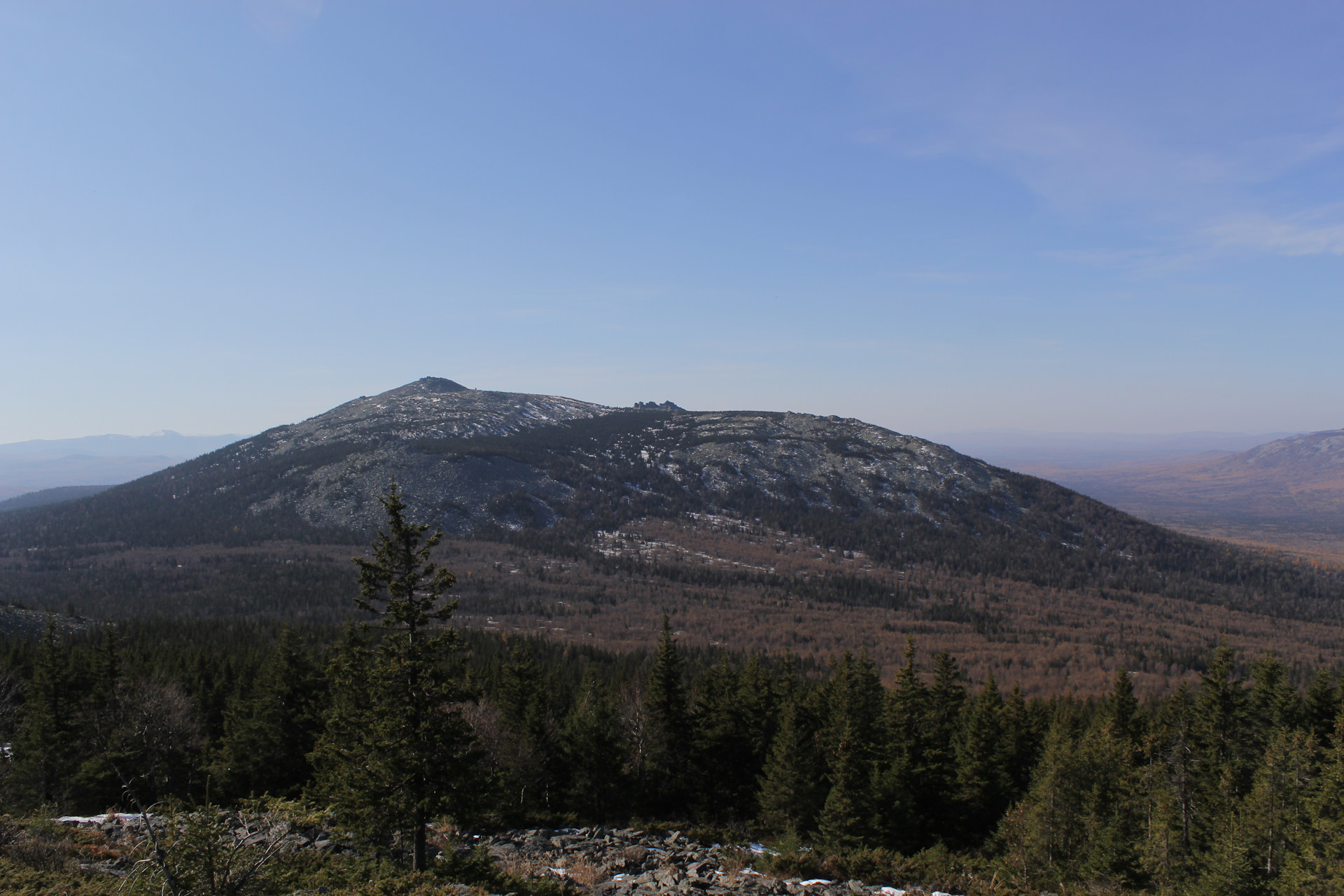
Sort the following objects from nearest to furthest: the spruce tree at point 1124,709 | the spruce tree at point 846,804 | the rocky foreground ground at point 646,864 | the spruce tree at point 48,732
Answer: the rocky foreground ground at point 646,864 < the spruce tree at point 846,804 < the spruce tree at point 48,732 < the spruce tree at point 1124,709

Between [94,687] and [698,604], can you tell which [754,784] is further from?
[698,604]

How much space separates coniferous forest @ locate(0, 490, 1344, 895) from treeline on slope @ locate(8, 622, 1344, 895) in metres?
0.18

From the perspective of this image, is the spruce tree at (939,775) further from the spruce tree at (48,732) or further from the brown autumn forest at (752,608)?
the spruce tree at (48,732)

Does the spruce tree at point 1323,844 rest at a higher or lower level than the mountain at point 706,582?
higher

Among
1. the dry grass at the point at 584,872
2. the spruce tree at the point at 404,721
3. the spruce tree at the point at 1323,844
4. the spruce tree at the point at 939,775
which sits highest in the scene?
the spruce tree at the point at 404,721

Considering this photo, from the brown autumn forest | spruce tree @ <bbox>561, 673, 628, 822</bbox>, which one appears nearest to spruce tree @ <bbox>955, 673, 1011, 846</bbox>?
spruce tree @ <bbox>561, 673, 628, 822</bbox>

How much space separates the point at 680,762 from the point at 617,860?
1380cm

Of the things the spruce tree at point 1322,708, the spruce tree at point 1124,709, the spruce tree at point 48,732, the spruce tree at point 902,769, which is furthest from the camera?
the spruce tree at point 1124,709

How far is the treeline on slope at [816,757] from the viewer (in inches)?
1243

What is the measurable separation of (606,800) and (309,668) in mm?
20654

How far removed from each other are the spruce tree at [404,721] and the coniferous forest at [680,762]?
0.10 metres

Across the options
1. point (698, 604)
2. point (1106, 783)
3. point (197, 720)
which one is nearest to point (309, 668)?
point (197, 720)

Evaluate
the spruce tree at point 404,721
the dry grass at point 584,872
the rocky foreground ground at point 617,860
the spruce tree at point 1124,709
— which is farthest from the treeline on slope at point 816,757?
the spruce tree at point 404,721

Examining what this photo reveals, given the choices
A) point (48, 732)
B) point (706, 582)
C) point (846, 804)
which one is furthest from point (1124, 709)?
point (706, 582)
